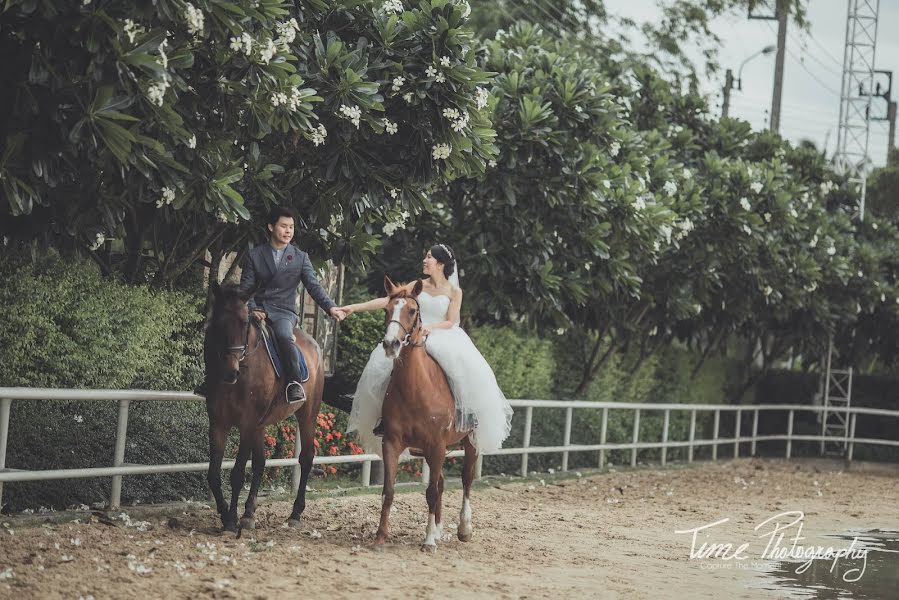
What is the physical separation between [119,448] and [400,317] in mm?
2661

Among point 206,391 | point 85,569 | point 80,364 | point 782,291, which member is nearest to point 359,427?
point 206,391

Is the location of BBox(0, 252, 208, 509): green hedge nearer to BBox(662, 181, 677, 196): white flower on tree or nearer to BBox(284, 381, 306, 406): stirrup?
BBox(284, 381, 306, 406): stirrup

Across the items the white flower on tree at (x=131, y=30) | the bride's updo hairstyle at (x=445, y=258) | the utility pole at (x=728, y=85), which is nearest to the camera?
the white flower on tree at (x=131, y=30)

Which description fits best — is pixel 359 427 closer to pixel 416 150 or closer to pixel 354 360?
pixel 416 150

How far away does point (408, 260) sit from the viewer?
53.2ft

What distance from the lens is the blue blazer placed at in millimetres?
9844

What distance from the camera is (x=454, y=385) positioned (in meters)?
9.94

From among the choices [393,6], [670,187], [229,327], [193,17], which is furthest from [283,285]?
[670,187]

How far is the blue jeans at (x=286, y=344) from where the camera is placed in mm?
9758

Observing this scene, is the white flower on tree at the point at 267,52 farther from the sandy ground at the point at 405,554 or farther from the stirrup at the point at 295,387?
the sandy ground at the point at 405,554

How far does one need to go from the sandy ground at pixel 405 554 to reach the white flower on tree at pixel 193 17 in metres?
3.52

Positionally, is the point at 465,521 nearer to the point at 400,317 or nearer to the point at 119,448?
the point at 400,317

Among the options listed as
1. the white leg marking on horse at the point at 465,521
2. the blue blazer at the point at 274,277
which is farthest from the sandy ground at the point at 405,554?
the blue blazer at the point at 274,277

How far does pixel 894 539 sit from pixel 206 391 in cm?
748
